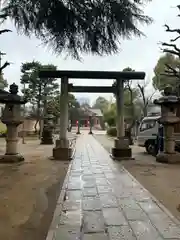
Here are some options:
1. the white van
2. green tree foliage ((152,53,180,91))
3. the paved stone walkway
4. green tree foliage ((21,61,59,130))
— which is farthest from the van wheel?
green tree foliage ((21,61,59,130))

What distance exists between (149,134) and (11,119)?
8.10 m

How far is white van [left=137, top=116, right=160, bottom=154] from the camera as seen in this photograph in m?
16.7

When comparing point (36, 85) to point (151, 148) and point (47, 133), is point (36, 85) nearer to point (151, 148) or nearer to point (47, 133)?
point (47, 133)

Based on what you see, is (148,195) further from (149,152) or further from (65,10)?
(149,152)

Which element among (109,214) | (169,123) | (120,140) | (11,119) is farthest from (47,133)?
(109,214)

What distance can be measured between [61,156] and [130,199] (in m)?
6.78

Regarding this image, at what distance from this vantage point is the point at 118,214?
487 cm

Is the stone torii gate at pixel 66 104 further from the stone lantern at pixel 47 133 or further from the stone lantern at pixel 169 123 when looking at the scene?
the stone lantern at pixel 47 133

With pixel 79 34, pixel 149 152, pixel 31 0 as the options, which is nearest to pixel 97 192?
pixel 79 34

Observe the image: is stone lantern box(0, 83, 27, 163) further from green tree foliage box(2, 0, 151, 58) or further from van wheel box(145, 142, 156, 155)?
van wheel box(145, 142, 156, 155)

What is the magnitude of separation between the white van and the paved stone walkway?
9114 mm

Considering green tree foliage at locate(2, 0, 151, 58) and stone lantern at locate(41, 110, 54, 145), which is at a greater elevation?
green tree foliage at locate(2, 0, 151, 58)

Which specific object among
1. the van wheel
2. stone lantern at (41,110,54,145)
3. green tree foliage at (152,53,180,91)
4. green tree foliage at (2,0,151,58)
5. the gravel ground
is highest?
green tree foliage at (152,53,180,91)

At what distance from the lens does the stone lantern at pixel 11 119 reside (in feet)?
36.4
